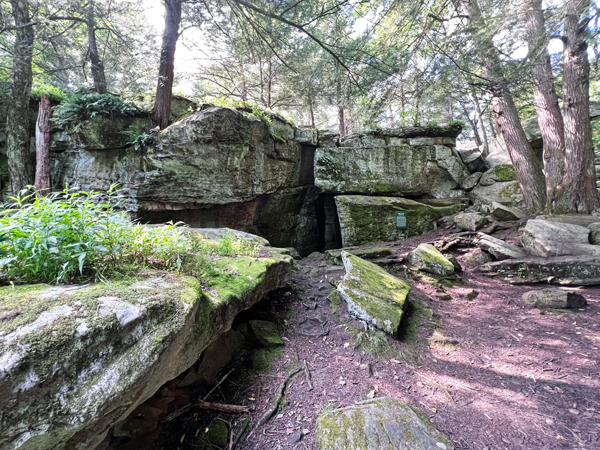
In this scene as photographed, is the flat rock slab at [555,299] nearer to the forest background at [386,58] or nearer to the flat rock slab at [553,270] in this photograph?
the flat rock slab at [553,270]

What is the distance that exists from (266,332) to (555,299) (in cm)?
462

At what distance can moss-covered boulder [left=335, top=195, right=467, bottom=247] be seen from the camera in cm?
855

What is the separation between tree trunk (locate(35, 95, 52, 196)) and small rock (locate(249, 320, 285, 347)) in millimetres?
7010

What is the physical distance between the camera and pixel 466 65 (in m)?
5.43

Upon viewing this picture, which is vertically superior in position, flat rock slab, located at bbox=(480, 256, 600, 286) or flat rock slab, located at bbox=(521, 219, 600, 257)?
flat rock slab, located at bbox=(521, 219, 600, 257)

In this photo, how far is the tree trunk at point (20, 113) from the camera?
652 cm

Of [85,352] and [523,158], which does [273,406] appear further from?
[523,158]

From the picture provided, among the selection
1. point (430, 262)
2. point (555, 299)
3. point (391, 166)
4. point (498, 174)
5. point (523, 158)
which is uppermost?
point (391, 166)

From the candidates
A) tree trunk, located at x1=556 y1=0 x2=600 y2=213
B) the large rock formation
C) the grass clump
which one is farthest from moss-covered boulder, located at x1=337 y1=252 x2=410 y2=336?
tree trunk, located at x1=556 y1=0 x2=600 y2=213

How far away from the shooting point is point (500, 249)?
5578 millimetres

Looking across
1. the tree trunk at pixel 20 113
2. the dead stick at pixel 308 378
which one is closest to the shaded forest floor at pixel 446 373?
the dead stick at pixel 308 378

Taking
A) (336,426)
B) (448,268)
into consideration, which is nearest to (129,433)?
(336,426)

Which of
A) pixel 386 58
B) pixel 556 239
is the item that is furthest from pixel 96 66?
pixel 556 239

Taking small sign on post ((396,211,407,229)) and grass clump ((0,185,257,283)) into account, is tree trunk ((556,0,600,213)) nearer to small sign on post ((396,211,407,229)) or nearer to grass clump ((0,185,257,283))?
small sign on post ((396,211,407,229))
